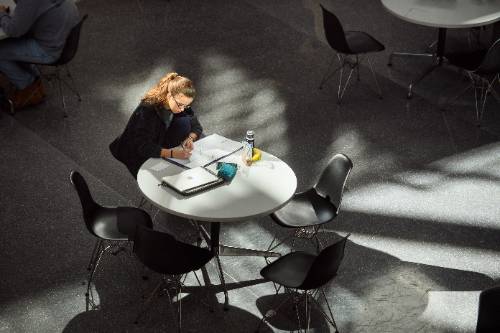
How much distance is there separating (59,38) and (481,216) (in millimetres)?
4058

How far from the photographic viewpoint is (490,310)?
461 cm

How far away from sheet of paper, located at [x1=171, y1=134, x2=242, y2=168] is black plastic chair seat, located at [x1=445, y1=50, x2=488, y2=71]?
2790 millimetres

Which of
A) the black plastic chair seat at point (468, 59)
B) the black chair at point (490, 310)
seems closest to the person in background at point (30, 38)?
the black plastic chair seat at point (468, 59)

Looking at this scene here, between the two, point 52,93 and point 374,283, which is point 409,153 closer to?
point 374,283

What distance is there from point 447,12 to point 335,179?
9.48 ft

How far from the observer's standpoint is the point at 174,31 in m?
9.48

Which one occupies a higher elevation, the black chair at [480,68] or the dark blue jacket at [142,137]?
the dark blue jacket at [142,137]

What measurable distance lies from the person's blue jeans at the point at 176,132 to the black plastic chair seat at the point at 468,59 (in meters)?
2.92

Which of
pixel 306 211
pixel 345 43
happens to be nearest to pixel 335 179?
pixel 306 211

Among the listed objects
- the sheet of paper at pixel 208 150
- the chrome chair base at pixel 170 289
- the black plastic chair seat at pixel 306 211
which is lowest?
the chrome chair base at pixel 170 289

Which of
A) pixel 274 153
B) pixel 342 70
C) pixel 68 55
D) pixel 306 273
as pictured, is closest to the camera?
pixel 306 273

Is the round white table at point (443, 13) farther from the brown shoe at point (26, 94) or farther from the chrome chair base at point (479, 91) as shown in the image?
the brown shoe at point (26, 94)

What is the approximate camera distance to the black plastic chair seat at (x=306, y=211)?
5684 mm

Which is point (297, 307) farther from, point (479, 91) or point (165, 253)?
point (479, 91)
